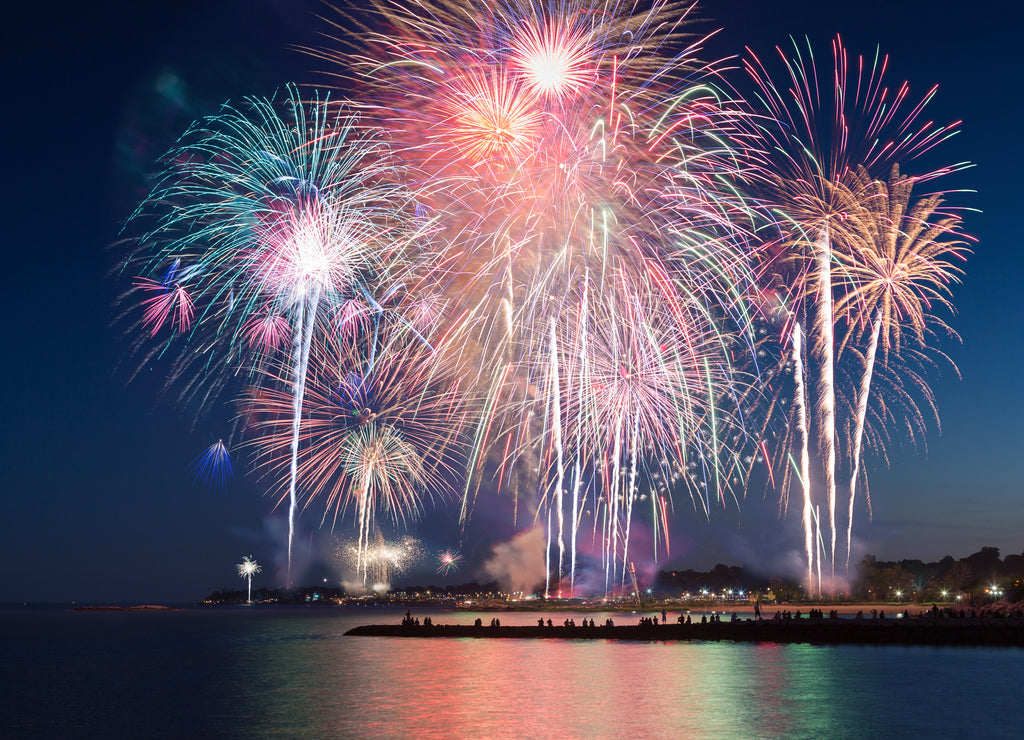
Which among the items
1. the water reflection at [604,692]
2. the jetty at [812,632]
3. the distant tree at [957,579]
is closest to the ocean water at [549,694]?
the water reflection at [604,692]

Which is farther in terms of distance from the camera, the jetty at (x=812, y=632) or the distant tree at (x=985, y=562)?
the distant tree at (x=985, y=562)

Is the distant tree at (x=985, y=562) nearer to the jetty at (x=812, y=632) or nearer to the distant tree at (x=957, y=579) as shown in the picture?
the distant tree at (x=957, y=579)

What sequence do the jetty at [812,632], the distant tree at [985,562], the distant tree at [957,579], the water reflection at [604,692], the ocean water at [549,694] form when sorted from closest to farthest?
the water reflection at [604,692] < the ocean water at [549,694] < the jetty at [812,632] < the distant tree at [957,579] < the distant tree at [985,562]

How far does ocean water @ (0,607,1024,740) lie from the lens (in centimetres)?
2538

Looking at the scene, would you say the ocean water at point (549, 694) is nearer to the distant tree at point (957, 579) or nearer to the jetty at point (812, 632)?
the jetty at point (812, 632)

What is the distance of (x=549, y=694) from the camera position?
3133 centimetres

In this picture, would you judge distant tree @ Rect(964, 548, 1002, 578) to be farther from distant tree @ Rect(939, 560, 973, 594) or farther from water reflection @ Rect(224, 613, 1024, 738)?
water reflection @ Rect(224, 613, 1024, 738)

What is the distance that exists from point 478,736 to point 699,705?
326 inches

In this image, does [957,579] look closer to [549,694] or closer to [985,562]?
[985,562]

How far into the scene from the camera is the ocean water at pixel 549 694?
83.3ft

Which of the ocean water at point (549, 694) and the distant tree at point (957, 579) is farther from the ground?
the distant tree at point (957, 579)

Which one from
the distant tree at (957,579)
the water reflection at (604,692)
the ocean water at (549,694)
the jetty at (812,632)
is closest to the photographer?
the water reflection at (604,692)

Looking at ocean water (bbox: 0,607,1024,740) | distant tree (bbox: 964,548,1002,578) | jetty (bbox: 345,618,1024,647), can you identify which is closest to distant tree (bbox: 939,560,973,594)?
distant tree (bbox: 964,548,1002,578)

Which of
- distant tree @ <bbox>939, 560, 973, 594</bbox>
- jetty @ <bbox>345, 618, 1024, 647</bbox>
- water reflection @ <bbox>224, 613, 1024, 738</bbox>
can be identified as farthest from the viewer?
distant tree @ <bbox>939, 560, 973, 594</bbox>
